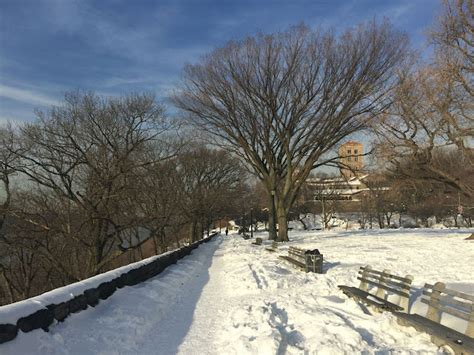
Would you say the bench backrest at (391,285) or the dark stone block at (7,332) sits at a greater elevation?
the dark stone block at (7,332)

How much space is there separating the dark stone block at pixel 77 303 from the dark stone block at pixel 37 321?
68 centimetres

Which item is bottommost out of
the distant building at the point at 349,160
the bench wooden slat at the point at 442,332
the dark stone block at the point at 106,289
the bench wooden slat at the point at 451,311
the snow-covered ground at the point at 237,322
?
the snow-covered ground at the point at 237,322

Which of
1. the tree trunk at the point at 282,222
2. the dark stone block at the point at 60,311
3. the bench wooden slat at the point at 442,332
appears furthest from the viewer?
the tree trunk at the point at 282,222

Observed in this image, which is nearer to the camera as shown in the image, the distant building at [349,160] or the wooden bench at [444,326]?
the wooden bench at [444,326]

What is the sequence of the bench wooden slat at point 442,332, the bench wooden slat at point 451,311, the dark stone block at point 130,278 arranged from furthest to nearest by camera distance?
1. the dark stone block at point 130,278
2. the bench wooden slat at point 451,311
3. the bench wooden slat at point 442,332

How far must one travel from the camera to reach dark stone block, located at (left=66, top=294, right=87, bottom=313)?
655 cm

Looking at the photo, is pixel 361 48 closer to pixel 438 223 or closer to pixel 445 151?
pixel 445 151

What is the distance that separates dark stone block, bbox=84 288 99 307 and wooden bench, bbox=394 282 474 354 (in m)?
4.99

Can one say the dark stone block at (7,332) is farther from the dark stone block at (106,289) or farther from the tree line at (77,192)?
the tree line at (77,192)

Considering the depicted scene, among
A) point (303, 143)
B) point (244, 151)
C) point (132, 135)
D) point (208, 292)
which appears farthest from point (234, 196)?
point (208, 292)

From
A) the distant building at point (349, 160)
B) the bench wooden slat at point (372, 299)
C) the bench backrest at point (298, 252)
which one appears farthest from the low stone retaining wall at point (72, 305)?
the distant building at point (349, 160)

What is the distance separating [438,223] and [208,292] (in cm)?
8052

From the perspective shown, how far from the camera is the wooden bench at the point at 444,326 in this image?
4965 mm

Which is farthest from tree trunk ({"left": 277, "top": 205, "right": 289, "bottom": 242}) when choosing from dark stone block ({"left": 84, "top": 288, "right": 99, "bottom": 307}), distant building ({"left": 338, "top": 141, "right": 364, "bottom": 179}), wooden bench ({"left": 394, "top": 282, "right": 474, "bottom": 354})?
wooden bench ({"left": 394, "top": 282, "right": 474, "bottom": 354})
